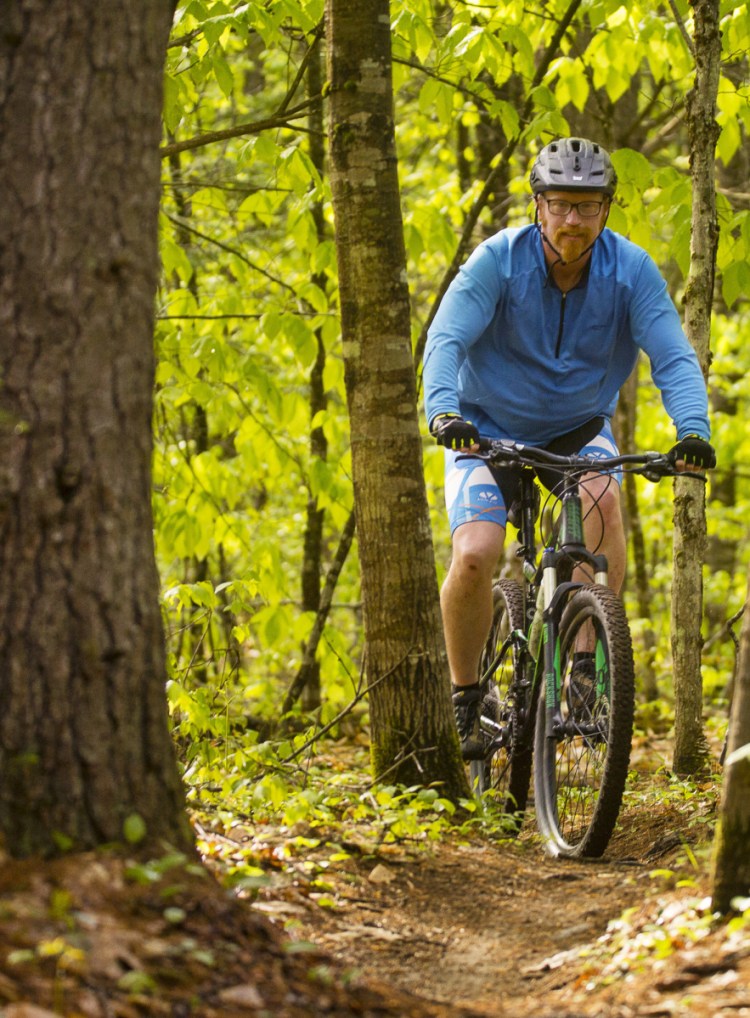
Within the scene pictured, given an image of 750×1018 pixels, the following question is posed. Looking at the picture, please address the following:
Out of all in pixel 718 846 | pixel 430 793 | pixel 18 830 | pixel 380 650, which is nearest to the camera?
pixel 18 830

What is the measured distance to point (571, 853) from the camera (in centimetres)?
413

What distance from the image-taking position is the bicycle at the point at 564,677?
12.9 ft

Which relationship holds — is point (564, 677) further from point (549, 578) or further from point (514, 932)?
point (514, 932)

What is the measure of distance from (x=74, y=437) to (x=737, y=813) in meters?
1.67

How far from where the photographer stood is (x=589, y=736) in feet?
13.8

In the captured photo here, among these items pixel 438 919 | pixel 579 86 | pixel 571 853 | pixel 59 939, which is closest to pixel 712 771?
pixel 571 853

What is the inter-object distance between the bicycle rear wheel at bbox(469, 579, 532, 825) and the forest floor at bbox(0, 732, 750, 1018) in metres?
0.68

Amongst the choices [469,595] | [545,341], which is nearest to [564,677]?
[469,595]

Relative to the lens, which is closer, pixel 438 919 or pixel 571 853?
pixel 438 919

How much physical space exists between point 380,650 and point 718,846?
6.36ft

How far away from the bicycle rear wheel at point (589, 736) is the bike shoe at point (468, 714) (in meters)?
0.61

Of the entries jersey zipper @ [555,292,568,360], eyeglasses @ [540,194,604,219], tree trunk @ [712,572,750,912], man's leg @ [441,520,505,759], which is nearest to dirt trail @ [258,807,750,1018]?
tree trunk @ [712,572,750,912]

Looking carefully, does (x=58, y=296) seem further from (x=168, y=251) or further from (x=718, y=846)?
(x=168, y=251)

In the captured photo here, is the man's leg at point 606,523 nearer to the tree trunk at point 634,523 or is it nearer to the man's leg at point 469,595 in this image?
the man's leg at point 469,595
